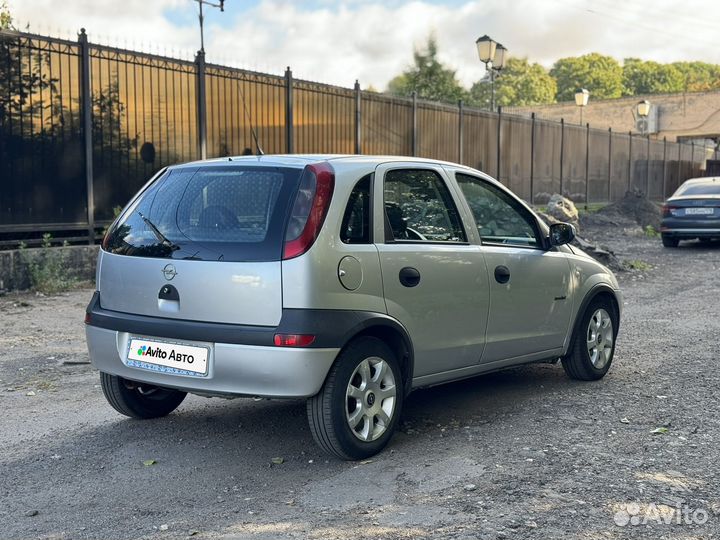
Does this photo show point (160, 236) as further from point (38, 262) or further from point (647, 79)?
point (647, 79)

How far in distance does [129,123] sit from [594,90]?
126m

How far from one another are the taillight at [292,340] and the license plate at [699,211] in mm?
16705

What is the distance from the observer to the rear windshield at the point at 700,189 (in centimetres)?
1927

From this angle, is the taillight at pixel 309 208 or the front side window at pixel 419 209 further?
the front side window at pixel 419 209

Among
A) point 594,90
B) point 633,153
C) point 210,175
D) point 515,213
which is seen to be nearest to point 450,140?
point 515,213

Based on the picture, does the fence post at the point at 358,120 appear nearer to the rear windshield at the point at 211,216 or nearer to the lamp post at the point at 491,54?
the lamp post at the point at 491,54

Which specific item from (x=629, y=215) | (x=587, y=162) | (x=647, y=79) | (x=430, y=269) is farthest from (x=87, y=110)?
(x=647, y=79)

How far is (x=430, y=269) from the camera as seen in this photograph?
5062mm

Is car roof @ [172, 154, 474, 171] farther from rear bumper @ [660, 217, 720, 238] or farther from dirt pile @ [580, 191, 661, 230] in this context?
dirt pile @ [580, 191, 661, 230]

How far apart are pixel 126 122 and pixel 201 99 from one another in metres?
1.36

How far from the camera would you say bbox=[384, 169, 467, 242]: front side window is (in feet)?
16.4

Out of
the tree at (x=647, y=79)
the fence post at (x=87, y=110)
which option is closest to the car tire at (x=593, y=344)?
the fence post at (x=87, y=110)

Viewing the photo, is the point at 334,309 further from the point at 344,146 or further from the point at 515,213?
the point at 344,146

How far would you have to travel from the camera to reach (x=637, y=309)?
34.9 ft
